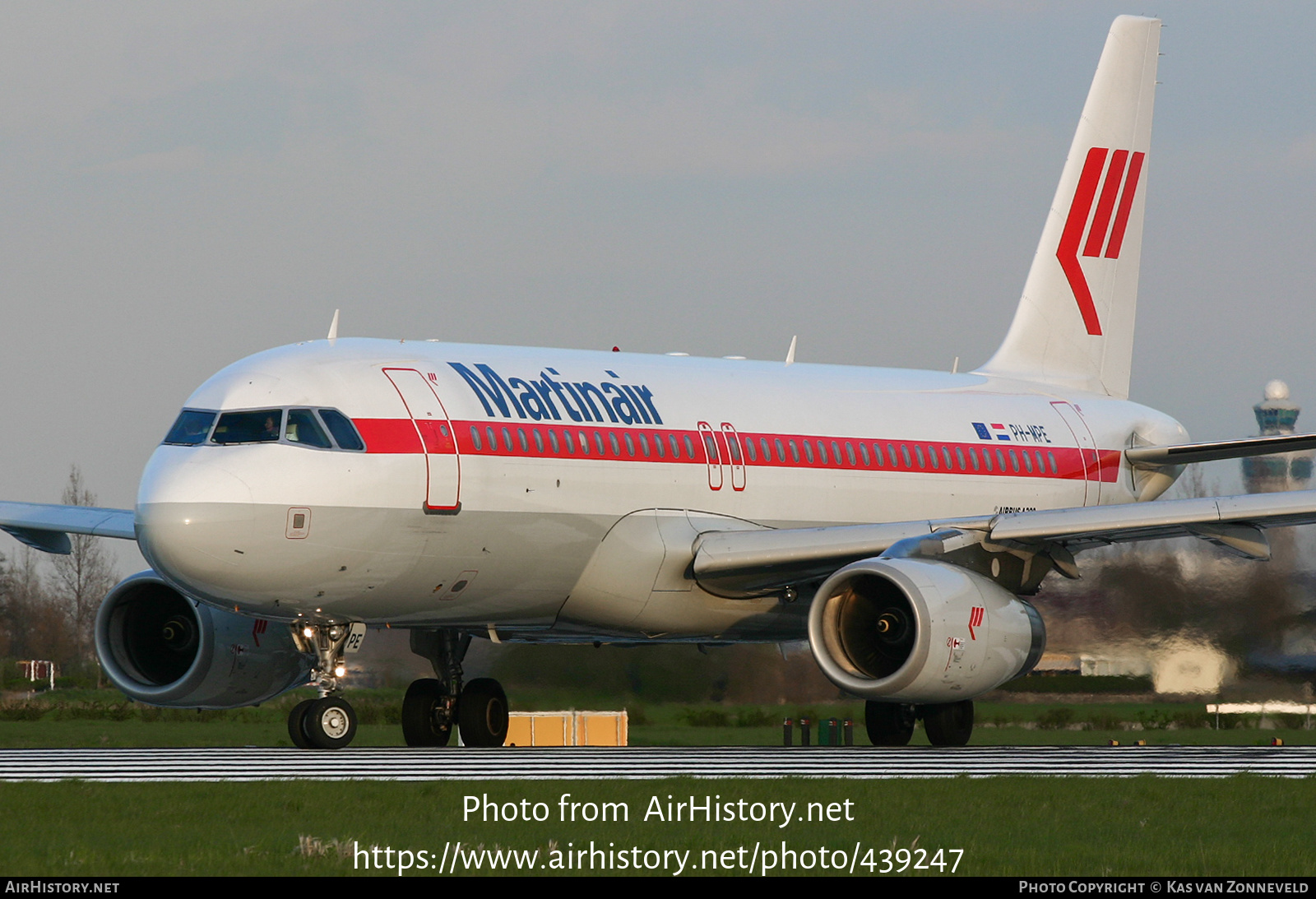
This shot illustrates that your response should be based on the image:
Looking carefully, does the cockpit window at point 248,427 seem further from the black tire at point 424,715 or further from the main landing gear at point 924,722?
the main landing gear at point 924,722

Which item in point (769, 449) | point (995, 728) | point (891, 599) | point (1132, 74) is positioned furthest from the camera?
point (995, 728)

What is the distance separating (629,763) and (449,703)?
481 centimetres

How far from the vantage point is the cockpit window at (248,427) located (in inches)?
717

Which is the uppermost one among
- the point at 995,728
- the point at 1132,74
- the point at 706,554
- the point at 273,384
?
the point at 1132,74

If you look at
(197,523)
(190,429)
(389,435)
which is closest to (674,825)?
(197,523)

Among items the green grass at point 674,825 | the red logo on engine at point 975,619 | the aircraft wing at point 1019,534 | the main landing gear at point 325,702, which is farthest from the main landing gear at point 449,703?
the green grass at point 674,825

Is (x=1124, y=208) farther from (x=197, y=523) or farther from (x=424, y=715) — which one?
(x=197, y=523)

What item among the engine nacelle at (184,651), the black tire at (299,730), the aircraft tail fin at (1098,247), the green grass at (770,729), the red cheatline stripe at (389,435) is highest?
the aircraft tail fin at (1098,247)

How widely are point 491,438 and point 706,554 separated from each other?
9.40 ft

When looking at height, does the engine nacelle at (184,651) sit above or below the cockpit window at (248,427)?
below

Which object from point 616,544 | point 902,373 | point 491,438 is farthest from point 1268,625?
point 491,438

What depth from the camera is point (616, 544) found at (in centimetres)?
2058

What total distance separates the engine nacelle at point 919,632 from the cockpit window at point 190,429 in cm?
619

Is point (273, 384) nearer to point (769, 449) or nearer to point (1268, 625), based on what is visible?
point (769, 449)
